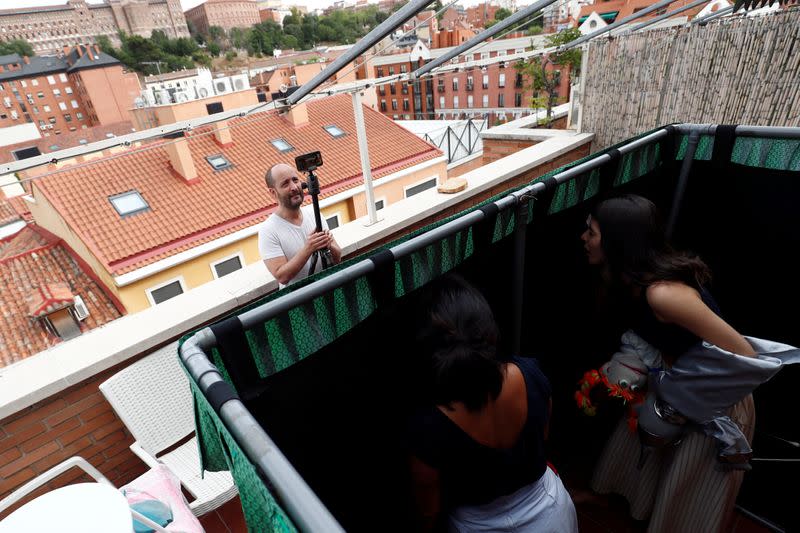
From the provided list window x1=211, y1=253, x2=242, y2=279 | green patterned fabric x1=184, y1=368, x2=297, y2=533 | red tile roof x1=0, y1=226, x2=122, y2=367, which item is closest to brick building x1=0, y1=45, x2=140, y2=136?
red tile roof x1=0, y1=226, x2=122, y2=367

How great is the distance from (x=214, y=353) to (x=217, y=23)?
323ft

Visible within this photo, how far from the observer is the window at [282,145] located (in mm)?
14001

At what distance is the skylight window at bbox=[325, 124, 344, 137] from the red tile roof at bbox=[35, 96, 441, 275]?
22 centimetres

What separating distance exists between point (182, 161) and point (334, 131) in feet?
17.6

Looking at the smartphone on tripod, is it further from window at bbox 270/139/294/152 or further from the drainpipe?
window at bbox 270/139/294/152

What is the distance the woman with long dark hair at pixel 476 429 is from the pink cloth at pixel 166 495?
799 mm

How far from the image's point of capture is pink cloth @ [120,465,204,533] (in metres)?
1.38

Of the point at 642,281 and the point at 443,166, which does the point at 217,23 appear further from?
the point at 642,281

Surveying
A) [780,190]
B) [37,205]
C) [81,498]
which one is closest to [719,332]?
[780,190]

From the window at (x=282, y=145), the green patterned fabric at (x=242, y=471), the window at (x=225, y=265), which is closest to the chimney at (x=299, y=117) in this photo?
the window at (x=282, y=145)

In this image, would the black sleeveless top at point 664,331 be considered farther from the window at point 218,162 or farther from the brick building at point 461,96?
the brick building at point 461,96

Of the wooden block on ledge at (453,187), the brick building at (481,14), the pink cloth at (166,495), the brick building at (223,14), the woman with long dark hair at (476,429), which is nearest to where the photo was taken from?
the woman with long dark hair at (476,429)

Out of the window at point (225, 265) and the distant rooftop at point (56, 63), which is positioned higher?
the distant rooftop at point (56, 63)

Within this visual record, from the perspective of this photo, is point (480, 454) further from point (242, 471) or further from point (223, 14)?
point (223, 14)
